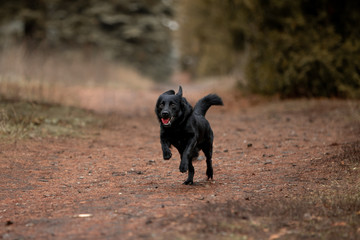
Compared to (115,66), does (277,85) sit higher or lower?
lower

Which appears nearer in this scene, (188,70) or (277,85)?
(277,85)

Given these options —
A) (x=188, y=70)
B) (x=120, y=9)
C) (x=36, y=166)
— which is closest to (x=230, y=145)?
(x=36, y=166)

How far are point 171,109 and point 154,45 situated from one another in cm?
2782

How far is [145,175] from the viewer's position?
6.70m

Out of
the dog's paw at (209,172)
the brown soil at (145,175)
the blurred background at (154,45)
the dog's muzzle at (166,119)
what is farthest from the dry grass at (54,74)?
the dog's muzzle at (166,119)

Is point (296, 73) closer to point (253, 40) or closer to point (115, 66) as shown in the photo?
point (253, 40)

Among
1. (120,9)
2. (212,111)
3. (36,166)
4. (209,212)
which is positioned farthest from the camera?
(120,9)

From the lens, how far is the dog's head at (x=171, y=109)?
5.25 m

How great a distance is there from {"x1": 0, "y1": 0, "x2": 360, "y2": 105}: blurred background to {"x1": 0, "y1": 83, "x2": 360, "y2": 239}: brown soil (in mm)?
2422

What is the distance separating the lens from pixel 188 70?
68312 mm

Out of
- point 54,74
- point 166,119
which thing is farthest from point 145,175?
point 54,74

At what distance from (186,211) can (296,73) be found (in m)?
11.3

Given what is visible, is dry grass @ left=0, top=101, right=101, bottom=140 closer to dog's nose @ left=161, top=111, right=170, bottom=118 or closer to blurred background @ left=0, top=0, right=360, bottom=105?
blurred background @ left=0, top=0, right=360, bottom=105

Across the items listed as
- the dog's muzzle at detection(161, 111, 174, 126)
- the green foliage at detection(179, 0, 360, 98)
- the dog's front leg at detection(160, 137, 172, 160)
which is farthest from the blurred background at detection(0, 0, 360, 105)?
the dog's muzzle at detection(161, 111, 174, 126)
